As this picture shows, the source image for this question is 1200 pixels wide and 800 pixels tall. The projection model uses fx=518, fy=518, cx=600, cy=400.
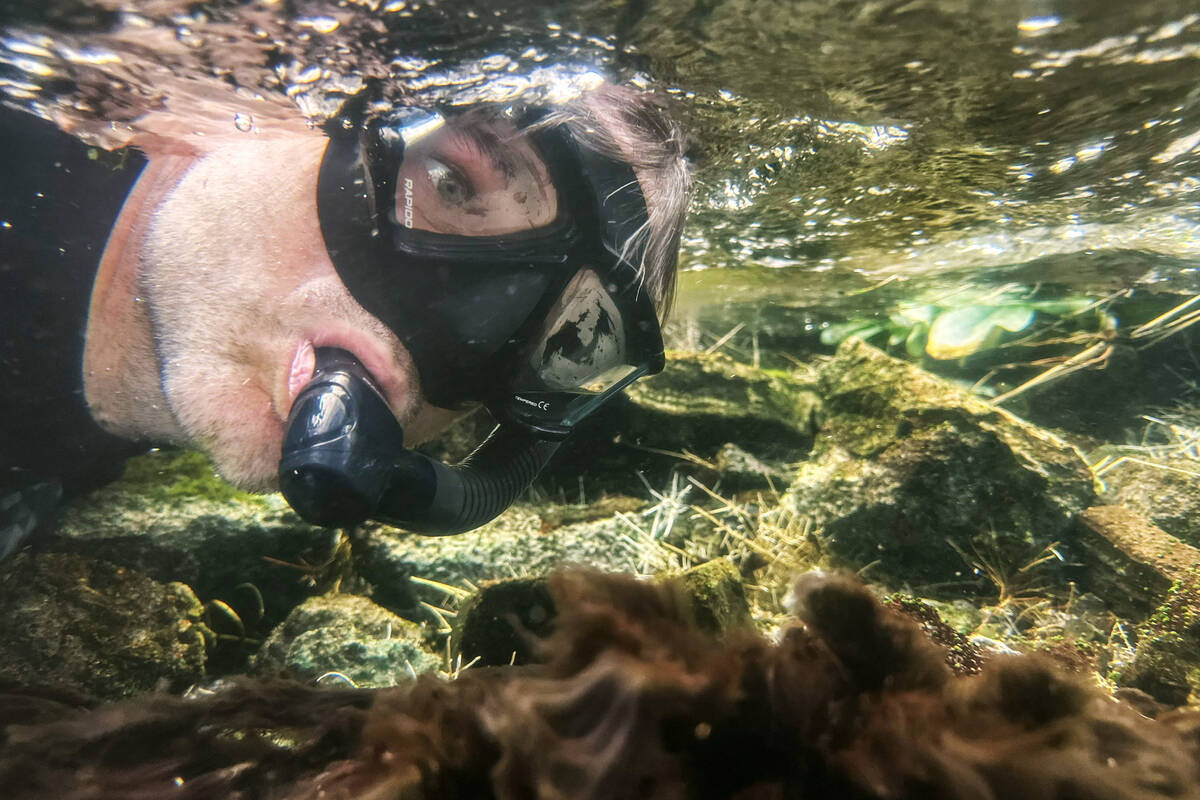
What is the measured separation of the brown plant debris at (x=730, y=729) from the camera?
917 mm

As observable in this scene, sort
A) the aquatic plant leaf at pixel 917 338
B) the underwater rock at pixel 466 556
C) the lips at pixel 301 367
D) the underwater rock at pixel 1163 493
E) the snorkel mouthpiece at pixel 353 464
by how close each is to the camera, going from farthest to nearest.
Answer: the aquatic plant leaf at pixel 917 338, the underwater rock at pixel 1163 493, the underwater rock at pixel 466 556, the lips at pixel 301 367, the snorkel mouthpiece at pixel 353 464

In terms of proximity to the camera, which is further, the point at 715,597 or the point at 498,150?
the point at 498,150

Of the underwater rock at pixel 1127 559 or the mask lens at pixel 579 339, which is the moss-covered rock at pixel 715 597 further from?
the underwater rock at pixel 1127 559

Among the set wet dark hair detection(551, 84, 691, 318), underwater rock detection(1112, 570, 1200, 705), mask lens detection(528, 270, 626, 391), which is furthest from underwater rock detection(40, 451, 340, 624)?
underwater rock detection(1112, 570, 1200, 705)

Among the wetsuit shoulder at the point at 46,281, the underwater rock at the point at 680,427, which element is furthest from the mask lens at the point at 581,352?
the wetsuit shoulder at the point at 46,281

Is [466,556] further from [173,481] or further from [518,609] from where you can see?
[173,481]

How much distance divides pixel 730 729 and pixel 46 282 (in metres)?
3.55

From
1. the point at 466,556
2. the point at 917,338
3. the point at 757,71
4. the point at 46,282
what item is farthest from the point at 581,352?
the point at 917,338

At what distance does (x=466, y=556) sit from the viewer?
13.4 feet

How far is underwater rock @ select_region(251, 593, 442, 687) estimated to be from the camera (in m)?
3.10

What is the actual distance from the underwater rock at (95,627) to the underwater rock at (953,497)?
4353 millimetres

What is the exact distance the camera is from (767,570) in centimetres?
386

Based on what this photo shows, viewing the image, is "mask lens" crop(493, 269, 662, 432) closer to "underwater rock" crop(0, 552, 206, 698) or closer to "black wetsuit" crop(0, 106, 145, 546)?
"black wetsuit" crop(0, 106, 145, 546)

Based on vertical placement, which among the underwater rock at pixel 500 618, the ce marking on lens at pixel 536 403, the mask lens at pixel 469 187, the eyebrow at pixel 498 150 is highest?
the eyebrow at pixel 498 150
